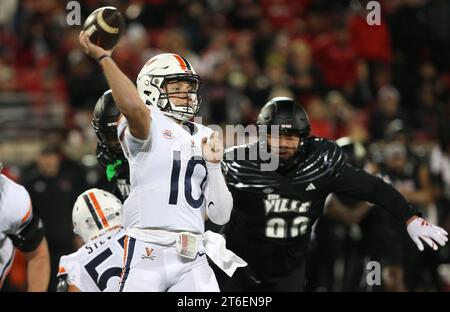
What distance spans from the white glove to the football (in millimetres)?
2402

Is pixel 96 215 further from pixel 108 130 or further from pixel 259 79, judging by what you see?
pixel 259 79

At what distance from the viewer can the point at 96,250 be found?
211 inches

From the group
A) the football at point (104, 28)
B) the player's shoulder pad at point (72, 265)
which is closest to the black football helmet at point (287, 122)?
the player's shoulder pad at point (72, 265)

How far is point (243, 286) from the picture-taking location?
241 inches

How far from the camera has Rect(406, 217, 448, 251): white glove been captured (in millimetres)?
5625

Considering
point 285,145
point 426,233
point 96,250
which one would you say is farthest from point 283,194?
point 96,250

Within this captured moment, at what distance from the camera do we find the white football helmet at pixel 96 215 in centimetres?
558

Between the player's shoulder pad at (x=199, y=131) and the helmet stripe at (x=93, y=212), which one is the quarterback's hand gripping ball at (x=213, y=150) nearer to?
the player's shoulder pad at (x=199, y=131)

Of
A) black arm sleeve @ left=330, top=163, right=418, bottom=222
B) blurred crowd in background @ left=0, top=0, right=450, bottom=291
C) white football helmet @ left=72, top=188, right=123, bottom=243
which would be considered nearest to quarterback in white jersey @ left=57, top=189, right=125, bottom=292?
white football helmet @ left=72, top=188, right=123, bottom=243

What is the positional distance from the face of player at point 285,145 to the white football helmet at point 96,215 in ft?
→ 3.72

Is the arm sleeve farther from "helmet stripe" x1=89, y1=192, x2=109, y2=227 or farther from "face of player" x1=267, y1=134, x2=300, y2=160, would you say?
"face of player" x1=267, y1=134, x2=300, y2=160

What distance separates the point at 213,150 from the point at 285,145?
1.50m
